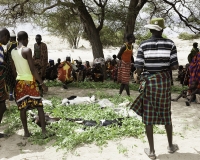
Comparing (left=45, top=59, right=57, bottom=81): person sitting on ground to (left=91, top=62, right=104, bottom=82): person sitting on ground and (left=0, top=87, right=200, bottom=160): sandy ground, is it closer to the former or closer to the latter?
(left=91, top=62, right=104, bottom=82): person sitting on ground

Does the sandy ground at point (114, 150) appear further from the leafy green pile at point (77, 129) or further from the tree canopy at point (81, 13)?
the tree canopy at point (81, 13)

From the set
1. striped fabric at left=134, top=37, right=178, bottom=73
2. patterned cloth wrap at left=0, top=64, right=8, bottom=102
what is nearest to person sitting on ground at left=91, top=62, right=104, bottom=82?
patterned cloth wrap at left=0, top=64, right=8, bottom=102

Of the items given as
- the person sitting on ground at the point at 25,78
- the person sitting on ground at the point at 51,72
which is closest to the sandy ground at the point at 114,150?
the person sitting on ground at the point at 25,78

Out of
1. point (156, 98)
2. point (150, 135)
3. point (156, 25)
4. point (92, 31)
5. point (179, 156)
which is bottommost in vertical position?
point (179, 156)

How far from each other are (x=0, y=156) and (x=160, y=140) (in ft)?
7.49

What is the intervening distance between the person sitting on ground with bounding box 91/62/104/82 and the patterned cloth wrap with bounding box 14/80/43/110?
6.50m

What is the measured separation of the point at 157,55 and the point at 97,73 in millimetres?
7352

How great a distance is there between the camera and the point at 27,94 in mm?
4078

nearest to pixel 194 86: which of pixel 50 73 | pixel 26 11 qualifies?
pixel 50 73

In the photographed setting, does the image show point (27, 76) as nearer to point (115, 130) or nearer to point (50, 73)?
point (115, 130)

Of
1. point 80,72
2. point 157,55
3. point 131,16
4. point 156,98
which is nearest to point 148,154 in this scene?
point 156,98

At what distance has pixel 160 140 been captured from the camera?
401 centimetres

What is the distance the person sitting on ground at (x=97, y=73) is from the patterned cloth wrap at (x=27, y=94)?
6.50m

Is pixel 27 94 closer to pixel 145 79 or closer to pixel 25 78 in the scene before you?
pixel 25 78
